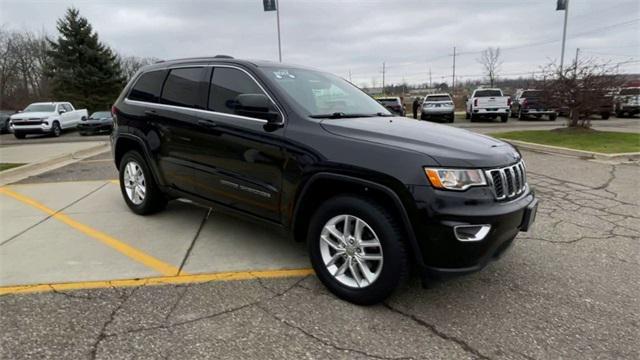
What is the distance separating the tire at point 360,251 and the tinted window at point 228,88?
51.5 inches

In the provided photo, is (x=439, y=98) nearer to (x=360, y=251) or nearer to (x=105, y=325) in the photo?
(x=360, y=251)

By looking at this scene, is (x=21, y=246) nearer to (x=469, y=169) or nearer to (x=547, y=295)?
(x=469, y=169)

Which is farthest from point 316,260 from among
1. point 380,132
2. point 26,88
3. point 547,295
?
point 26,88

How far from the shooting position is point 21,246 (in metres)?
4.37

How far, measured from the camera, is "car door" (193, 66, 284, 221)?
3490 millimetres

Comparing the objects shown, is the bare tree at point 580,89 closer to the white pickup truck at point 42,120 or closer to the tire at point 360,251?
the tire at point 360,251

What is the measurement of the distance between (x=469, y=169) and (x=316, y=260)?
52.5 inches

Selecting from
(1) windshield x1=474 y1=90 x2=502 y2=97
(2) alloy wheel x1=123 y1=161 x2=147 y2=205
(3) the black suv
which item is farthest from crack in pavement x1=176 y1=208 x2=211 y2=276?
(1) windshield x1=474 y1=90 x2=502 y2=97

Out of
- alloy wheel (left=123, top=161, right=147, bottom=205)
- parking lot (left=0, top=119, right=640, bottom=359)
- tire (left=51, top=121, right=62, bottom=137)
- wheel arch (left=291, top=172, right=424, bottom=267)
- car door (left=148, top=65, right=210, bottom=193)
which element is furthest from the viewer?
tire (left=51, top=121, right=62, bottom=137)

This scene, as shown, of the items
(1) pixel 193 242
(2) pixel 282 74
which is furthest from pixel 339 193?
(1) pixel 193 242

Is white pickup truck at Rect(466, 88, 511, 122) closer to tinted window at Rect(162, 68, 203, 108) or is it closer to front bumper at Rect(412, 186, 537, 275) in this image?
tinted window at Rect(162, 68, 203, 108)

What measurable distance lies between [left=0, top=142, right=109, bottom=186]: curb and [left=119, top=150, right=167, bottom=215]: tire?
4.05 metres

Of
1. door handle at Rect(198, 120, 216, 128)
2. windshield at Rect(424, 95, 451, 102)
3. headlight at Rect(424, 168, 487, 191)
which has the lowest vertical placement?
headlight at Rect(424, 168, 487, 191)

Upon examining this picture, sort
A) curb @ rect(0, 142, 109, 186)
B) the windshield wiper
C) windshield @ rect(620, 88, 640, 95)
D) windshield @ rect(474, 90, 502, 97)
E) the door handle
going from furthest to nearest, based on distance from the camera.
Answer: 1. windshield @ rect(474, 90, 502, 97)
2. windshield @ rect(620, 88, 640, 95)
3. curb @ rect(0, 142, 109, 186)
4. the door handle
5. the windshield wiper
